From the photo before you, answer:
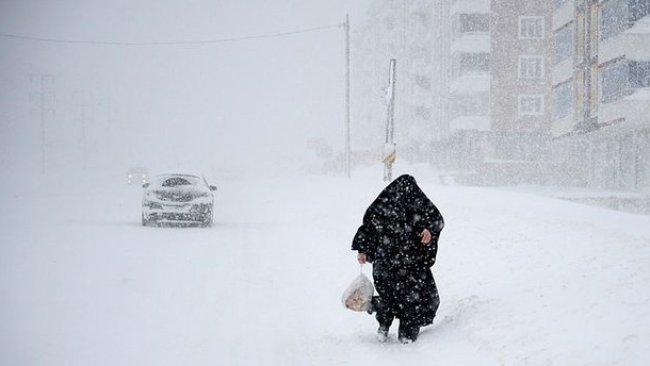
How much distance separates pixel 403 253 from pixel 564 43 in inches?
1509

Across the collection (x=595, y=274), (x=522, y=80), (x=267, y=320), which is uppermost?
(x=522, y=80)

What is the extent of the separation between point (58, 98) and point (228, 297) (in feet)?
428

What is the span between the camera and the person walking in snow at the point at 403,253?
687cm

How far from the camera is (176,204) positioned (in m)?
18.8

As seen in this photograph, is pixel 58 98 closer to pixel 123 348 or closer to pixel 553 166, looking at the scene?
pixel 553 166

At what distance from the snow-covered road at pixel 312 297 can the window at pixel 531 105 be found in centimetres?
3447

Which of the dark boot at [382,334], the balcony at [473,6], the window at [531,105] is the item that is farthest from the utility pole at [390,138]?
the balcony at [473,6]

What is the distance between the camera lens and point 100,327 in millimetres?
7539

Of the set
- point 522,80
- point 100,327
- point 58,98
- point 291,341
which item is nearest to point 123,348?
point 100,327

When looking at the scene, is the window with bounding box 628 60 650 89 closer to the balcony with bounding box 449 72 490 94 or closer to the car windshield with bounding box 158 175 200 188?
the balcony with bounding box 449 72 490 94

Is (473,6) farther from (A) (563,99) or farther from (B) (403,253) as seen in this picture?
(B) (403,253)

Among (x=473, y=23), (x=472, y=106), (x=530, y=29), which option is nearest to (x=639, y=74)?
(x=472, y=106)

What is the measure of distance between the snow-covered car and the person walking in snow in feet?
40.6

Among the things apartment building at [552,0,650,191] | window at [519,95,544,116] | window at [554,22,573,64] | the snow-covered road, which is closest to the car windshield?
the snow-covered road
